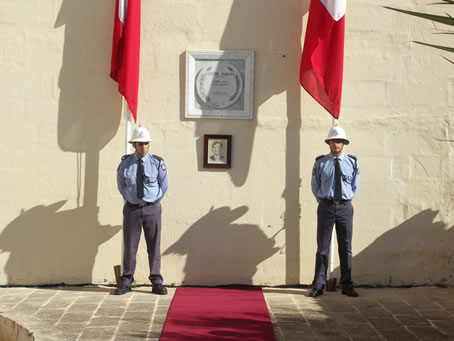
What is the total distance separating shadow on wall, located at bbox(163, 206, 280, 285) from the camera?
23.4ft

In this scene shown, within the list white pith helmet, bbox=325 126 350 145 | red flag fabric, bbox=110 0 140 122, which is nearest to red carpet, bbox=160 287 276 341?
white pith helmet, bbox=325 126 350 145

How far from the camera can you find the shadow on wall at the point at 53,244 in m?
7.08

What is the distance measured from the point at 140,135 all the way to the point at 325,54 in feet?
6.81

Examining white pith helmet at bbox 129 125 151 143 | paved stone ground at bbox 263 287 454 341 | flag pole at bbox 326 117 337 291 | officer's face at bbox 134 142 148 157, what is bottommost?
paved stone ground at bbox 263 287 454 341

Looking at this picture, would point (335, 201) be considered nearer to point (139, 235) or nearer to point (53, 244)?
point (139, 235)

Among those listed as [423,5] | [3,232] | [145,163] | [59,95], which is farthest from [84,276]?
[423,5]

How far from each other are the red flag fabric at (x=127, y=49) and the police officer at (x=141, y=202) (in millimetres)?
433

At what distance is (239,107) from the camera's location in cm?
710

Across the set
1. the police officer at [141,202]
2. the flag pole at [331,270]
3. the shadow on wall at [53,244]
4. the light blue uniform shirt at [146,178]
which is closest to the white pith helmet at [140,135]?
the police officer at [141,202]

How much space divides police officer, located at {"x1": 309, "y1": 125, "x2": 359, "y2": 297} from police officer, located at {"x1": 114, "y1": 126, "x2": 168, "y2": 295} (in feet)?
5.12

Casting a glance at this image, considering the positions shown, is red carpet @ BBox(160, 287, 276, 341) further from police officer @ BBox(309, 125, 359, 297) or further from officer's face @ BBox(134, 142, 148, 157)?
officer's face @ BBox(134, 142, 148, 157)

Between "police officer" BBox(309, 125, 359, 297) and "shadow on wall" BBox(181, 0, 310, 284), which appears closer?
"police officer" BBox(309, 125, 359, 297)

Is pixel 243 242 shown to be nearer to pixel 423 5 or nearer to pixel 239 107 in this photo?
pixel 239 107

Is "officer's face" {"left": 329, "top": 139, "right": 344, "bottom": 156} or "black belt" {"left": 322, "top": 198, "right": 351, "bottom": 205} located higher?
"officer's face" {"left": 329, "top": 139, "right": 344, "bottom": 156}
